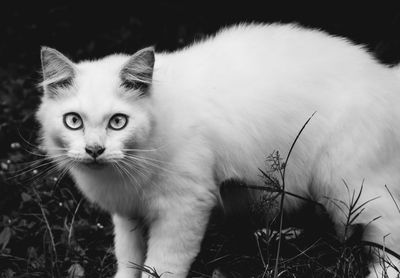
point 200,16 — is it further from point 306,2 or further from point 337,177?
point 337,177

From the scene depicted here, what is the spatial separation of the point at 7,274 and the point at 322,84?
2612 mm

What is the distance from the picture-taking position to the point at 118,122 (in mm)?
3615

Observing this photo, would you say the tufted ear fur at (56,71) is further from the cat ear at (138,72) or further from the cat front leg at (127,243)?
the cat front leg at (127,243)

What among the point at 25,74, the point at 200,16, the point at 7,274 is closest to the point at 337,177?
the point at 7,274

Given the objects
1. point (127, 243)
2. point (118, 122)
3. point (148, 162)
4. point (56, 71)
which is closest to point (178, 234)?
point (148, 162)

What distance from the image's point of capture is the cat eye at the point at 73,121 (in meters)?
3.57

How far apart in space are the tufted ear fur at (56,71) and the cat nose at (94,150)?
0.55 meters

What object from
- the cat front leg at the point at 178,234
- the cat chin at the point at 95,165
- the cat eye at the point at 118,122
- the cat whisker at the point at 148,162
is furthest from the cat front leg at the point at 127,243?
the cat eye at the point at 118,122

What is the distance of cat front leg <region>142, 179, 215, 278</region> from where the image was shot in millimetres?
3799

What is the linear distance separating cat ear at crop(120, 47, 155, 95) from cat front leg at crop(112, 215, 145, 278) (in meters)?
1.05

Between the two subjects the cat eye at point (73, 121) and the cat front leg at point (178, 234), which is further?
the cat front leg at point (178, 234)

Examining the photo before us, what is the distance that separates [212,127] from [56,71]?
3.51 ft

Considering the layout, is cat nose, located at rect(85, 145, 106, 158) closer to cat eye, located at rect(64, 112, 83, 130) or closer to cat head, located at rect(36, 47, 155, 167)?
cat head, located at rect(36, 47, 155, 167)

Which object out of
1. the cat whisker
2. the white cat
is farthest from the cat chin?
the cat whisker
